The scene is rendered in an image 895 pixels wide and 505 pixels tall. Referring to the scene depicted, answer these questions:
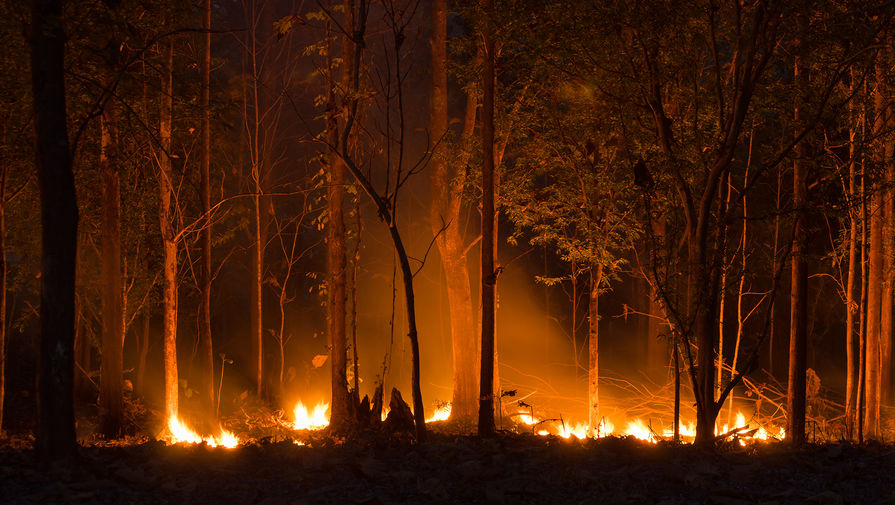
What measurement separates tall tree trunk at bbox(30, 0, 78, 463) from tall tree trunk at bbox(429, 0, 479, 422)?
1127 cm

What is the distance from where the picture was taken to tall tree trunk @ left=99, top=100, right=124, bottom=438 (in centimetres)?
1292

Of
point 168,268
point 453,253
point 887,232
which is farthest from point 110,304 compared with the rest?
point 887,232

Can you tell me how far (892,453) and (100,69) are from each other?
43.9ft

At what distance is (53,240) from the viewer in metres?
6.40

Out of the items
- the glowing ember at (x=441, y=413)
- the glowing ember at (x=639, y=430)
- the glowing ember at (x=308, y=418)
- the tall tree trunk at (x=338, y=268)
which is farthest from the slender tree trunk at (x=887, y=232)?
the glowing ember at (x=308, y=418)

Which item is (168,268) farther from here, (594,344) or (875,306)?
(875,306)

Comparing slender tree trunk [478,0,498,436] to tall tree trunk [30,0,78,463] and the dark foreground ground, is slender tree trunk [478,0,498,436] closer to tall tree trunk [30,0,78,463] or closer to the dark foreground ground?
the dark foreground ground

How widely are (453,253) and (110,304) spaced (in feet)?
27.0

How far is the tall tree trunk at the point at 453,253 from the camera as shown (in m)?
17.3

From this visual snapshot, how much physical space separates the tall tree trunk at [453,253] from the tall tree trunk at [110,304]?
25.4 feet

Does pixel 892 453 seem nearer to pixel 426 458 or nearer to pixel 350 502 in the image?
pixel 426 458

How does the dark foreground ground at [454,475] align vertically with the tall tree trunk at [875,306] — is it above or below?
below

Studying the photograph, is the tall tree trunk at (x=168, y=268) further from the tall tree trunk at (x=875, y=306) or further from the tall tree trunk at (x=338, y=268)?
the tall tree trunk at (x=875, y=306)

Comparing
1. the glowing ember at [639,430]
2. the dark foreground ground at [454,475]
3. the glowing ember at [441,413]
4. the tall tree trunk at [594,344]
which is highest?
the tall tree trunk at [594,344]
